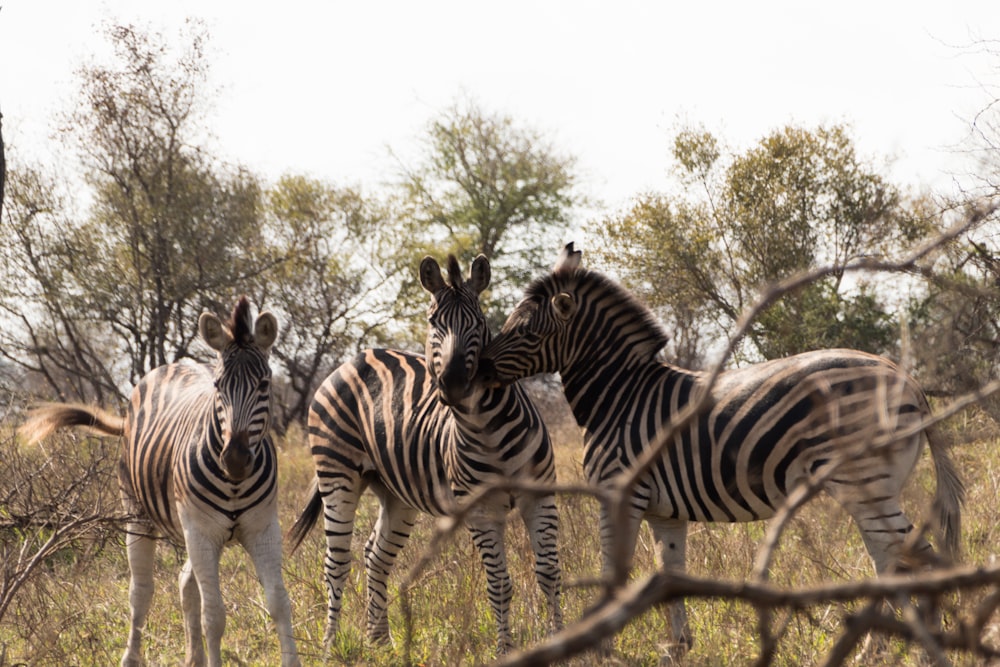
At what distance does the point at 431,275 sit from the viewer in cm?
546

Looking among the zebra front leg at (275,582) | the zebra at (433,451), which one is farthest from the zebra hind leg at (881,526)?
the zebra front leg at (275,582)

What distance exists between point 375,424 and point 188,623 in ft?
5.27

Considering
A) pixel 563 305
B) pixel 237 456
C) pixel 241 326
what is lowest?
pixel 237 456

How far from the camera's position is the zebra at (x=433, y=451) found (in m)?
5.16

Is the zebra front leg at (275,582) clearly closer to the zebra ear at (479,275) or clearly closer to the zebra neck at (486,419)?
the zebra neck at (486,419)

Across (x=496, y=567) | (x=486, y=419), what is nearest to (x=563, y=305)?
(x=486, y=419)

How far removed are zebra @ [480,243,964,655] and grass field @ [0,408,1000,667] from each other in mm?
336

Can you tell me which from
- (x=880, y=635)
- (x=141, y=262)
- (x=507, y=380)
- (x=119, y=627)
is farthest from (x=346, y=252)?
(x=880, y=635)

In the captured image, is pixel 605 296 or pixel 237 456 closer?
pixel 237 456

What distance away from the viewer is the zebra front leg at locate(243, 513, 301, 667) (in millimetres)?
4750

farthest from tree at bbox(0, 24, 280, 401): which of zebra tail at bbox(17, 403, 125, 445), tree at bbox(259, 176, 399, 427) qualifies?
zebra tail at bbox(17, 403, 125, 445)

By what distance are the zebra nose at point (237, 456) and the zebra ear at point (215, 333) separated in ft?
1.82

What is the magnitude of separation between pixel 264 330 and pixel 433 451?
1306 millimetres

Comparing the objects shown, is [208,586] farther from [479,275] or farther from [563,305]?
[563,305]
